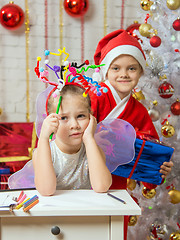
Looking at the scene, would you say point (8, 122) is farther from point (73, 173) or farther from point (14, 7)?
point (73, 173)

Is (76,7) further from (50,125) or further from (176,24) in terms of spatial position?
(50,125)

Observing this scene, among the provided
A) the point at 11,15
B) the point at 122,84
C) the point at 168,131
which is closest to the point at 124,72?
the point at 122,84

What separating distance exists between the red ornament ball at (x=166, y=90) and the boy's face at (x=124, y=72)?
0.54 meters

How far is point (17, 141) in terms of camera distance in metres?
2.84

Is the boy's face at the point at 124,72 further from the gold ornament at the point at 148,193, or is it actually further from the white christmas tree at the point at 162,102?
the gold ornament at the point at 148,193

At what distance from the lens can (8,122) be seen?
3053mm

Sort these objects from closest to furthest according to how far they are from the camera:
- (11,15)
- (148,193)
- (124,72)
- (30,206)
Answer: (30,206) → (124,72) → (148,193) → (11,15)

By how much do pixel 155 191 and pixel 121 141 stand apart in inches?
35.9

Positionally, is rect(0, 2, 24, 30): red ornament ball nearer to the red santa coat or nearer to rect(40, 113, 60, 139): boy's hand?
the red santa coat

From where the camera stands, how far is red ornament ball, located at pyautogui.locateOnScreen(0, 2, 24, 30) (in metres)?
2.81

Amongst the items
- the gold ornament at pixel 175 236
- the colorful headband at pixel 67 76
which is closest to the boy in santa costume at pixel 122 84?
the colorful headband at pixel 67 76

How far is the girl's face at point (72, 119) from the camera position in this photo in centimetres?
99

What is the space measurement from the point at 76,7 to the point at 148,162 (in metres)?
2.10

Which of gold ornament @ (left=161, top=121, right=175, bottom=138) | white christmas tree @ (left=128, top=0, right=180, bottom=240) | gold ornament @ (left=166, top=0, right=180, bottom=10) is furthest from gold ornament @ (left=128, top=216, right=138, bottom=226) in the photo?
gold ornament @ (left=166, top=0, right=180, bottom=10)
